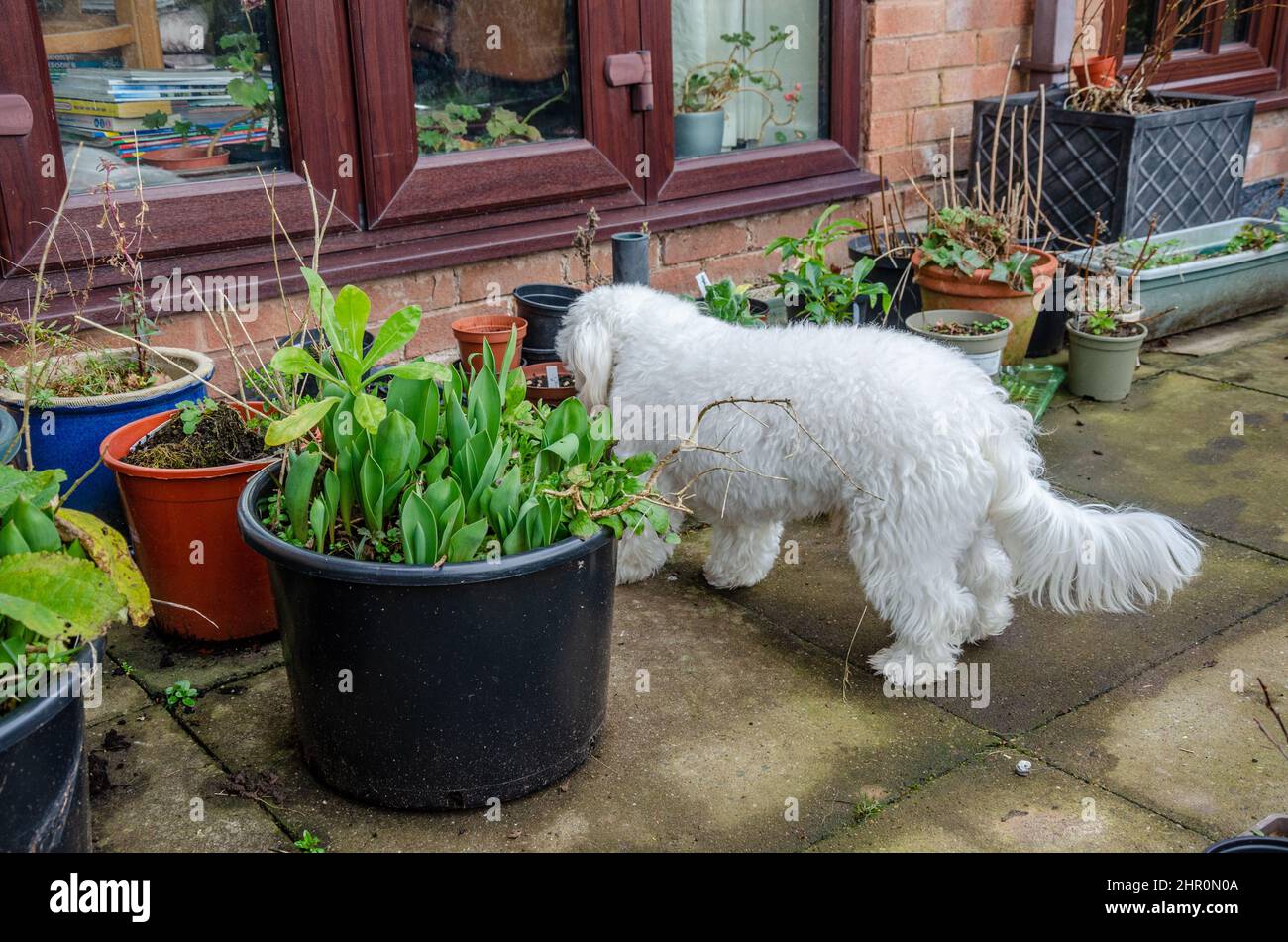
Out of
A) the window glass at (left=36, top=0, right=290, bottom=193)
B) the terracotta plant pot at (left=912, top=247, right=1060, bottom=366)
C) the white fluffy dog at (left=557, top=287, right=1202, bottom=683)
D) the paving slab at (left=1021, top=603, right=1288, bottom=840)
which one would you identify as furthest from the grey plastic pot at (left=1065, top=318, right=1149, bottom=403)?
the window glass at (left=36, top=0, right=290, bottom=193)

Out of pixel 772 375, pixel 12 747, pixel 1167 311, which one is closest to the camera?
pixel 12 747

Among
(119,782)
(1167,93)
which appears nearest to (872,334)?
(119,782)

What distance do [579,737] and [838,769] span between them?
2.10 ft

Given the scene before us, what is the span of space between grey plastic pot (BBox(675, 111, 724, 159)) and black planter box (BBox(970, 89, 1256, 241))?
1.41 m

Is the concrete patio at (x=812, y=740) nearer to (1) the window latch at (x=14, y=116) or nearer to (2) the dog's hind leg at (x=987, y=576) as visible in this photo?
(2) the dog's hind leg at (x=987, y=576)

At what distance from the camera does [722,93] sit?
18.6 ft

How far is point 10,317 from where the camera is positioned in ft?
11.8

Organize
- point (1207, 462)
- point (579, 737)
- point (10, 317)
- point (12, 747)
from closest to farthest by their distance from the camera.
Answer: point (12, 747), point (579, 737), point (10, 317), point (1207, 462)

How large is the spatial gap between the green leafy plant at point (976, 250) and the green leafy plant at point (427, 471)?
251 cm

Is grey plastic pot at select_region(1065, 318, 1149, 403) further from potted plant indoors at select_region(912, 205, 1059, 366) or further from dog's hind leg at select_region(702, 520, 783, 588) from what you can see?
dog's hind leg at select_region(702, 520, 783, 588)
